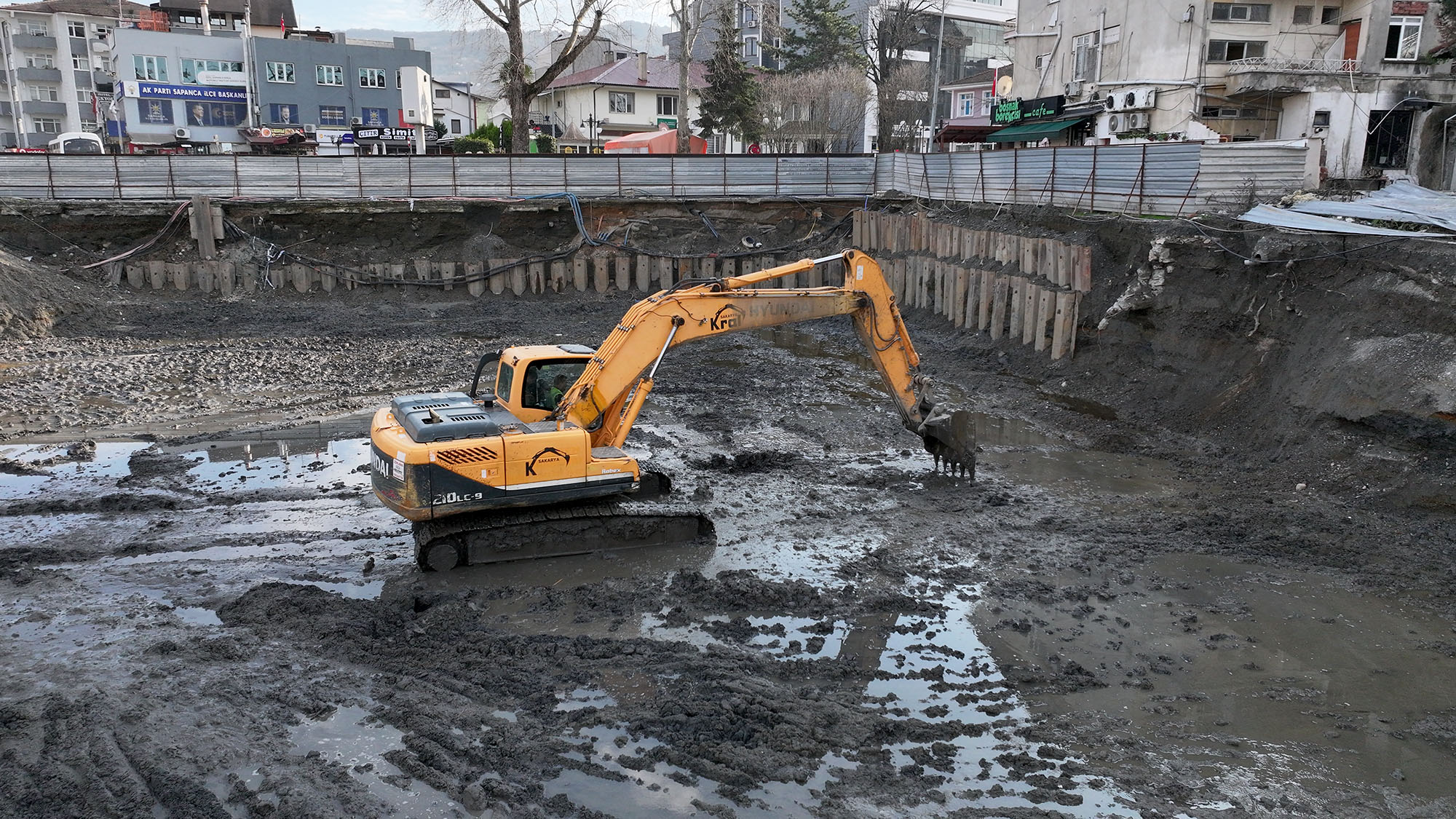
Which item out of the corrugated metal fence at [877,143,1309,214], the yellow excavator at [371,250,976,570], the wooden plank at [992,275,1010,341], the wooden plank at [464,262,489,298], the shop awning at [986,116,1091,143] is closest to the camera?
the yellow excavator at [371,250,976,570]

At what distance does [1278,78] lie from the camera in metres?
26.2

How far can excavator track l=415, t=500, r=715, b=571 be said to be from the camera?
32.0ft

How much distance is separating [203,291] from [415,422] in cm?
1811

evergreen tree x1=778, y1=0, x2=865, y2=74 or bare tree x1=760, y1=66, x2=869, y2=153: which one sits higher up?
evergreen tree x1=778, y1=0, x2=865, y2=74

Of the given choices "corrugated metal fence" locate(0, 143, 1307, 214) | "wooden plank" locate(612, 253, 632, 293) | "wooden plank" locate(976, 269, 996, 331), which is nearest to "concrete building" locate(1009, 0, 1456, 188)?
"corrugated metal fence" locate(0, 143, 1307, 214)

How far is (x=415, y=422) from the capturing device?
31.7ft

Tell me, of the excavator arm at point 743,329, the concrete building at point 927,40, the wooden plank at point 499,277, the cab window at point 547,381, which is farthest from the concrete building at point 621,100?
the cab window at point 547,381

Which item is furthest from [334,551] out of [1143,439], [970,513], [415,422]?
[1143,439]

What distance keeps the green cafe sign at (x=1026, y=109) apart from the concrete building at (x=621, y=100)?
70.3ft

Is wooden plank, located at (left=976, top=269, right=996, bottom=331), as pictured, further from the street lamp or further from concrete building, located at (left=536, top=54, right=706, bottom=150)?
concrete building, located at (left=536, top=54, right=706, bottom=150)

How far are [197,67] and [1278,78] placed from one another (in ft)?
163

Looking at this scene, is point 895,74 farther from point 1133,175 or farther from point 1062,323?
point 1062,323

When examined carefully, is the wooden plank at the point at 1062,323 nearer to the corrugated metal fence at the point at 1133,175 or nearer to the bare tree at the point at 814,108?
the corrugated metal fence at the point at 1133,175

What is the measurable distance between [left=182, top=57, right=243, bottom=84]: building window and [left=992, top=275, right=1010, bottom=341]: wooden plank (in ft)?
160
